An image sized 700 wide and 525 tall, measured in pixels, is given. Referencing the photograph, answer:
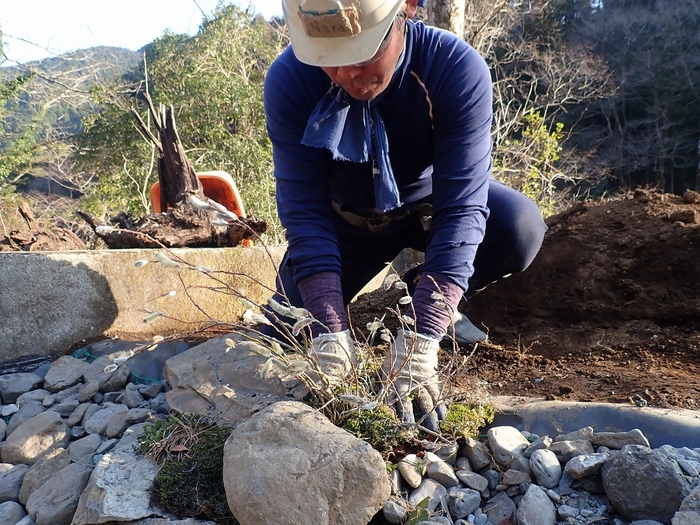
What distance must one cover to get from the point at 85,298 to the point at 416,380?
5.99 feet

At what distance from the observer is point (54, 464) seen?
1.68m

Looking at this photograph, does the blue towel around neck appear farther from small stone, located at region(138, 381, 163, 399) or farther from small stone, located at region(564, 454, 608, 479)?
small stone, located at region(138, 381, 163, 399)

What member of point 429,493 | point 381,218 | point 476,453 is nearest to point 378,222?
point 381,218

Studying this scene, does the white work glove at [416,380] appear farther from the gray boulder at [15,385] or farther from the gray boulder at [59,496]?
the gray boulder at [15,385]

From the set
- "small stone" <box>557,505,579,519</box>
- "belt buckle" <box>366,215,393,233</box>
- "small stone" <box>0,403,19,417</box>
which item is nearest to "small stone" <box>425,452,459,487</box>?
"small stone" <box>557,505,579,519</box>

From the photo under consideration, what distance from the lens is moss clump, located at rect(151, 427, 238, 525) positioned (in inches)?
53.1

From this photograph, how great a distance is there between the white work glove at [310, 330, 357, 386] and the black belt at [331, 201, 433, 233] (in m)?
0.67

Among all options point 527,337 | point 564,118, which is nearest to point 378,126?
point 527,337

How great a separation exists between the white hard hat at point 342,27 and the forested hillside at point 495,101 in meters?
4.46

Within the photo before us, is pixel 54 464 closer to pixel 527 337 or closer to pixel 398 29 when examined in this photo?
pixel 398 29

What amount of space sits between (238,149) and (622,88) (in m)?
8.84

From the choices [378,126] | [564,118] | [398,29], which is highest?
[398,29]

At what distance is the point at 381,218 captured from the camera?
223 cm

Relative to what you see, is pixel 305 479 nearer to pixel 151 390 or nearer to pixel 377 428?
pixel 377 428
